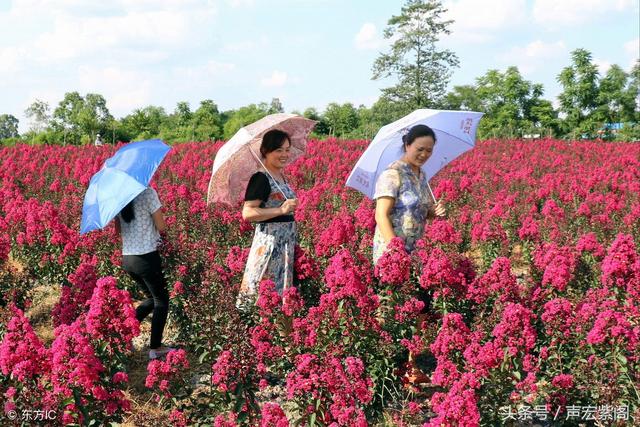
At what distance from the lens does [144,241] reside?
16.7 ft

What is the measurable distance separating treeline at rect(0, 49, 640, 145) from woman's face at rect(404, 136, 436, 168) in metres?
34.0

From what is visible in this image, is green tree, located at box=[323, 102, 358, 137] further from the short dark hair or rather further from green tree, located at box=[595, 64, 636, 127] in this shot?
the short dark hair

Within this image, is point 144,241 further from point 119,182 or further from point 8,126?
point 8,126

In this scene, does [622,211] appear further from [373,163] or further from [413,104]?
[413,104]

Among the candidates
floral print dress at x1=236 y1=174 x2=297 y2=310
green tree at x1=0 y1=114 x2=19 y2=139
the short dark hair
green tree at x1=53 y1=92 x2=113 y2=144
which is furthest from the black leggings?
green tree at x1=0 y1=114 x2=19 y2=139

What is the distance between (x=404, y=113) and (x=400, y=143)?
44.5 meters

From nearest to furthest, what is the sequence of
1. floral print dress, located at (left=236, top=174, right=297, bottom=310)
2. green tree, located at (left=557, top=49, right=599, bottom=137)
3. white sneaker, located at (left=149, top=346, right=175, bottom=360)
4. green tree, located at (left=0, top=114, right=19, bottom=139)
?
floral print dress, located at (left=236, top=174, right=297, bottom=310) < white sneaker, located at (left=149, top=346, right=175, bottom=360) < green tree, located at (left=557, top=49, right=599, bottom=137) < green tree, located at (left=0, top=114, right=19, bottom=139)

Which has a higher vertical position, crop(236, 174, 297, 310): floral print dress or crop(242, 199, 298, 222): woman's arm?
crop(242, 199, 298, 222): woman's arm

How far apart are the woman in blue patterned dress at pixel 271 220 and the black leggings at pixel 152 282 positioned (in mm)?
701

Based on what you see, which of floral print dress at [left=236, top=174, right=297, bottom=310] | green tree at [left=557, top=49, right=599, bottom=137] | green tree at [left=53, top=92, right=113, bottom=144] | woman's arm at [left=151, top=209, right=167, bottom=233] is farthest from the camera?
green tree at [left=557, top=49, right=599, bottom=137]

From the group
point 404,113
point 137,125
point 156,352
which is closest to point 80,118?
point 137,125

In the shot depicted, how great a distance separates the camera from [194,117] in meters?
46.3

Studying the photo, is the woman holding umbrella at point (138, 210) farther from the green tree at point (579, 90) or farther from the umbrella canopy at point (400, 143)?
the green tree at point (579, 90)

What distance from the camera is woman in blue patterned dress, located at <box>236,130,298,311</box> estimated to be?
15.9 ft
